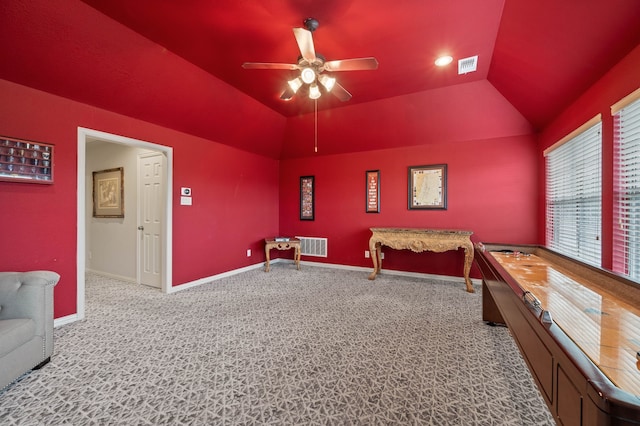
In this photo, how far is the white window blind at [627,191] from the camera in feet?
6.49

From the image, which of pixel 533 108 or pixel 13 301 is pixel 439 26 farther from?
pixel 13 301

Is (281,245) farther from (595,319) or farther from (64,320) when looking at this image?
(595,319)

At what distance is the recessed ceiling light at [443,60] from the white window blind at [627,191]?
1554mm

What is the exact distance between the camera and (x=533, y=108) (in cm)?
342

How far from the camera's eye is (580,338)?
891mm

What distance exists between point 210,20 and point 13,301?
2702 mm

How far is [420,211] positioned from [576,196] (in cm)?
209

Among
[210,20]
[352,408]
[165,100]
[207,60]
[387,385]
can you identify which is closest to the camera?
[352,408]

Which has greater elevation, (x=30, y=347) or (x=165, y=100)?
(x=165, y=100)

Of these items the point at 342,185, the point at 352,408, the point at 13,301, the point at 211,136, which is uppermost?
the point at 211,136

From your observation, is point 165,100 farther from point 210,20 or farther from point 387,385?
point 387,385

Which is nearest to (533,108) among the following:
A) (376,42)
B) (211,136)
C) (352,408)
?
(376,42)

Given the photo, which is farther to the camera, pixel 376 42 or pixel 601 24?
pixel 376 42

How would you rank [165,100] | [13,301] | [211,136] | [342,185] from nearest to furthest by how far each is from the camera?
[13,301] < [165,100] < [211,136] < [342,185]
